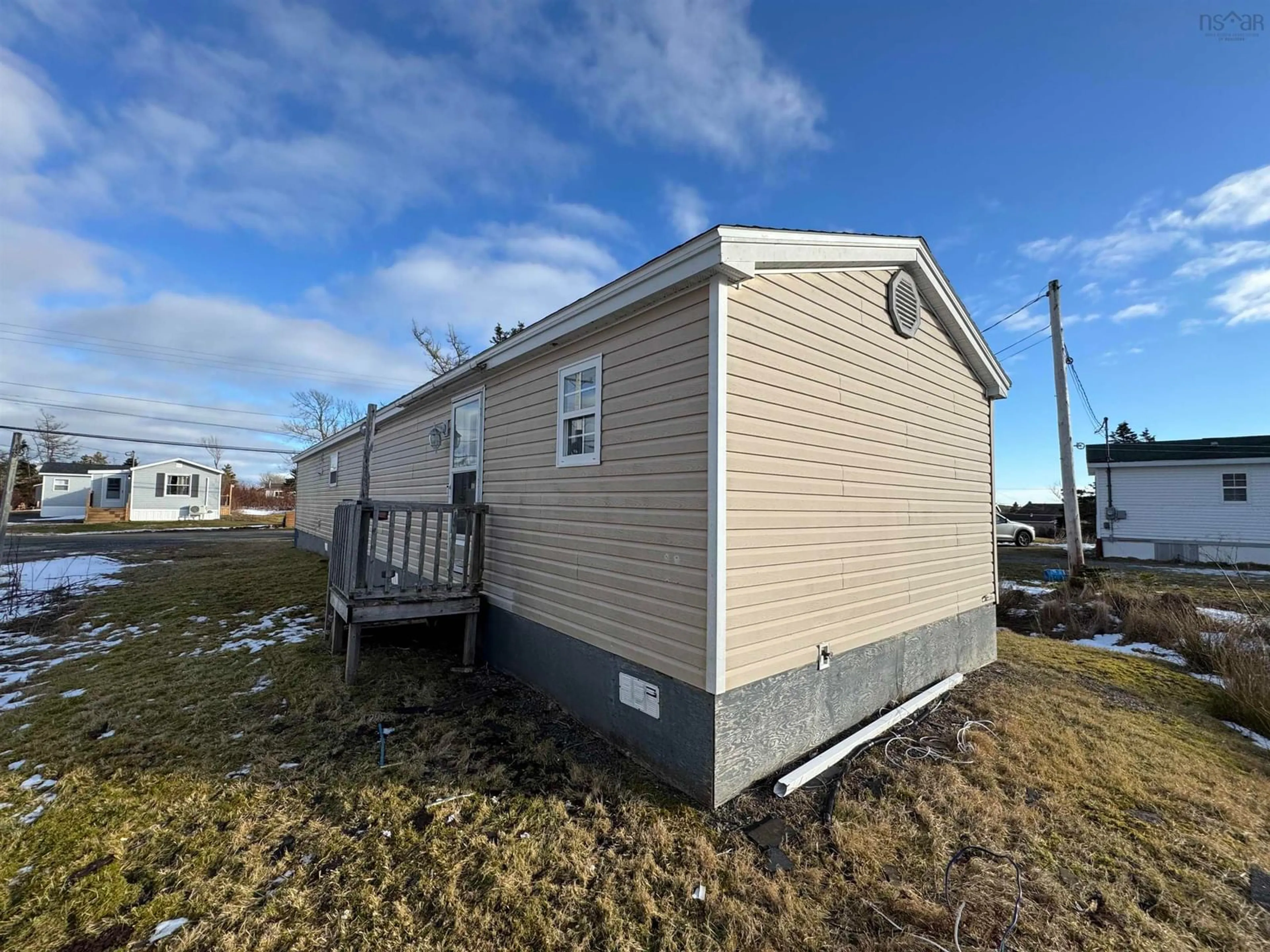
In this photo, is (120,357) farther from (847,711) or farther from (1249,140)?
(1249,140)

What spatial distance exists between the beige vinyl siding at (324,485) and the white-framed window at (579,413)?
7368 mm

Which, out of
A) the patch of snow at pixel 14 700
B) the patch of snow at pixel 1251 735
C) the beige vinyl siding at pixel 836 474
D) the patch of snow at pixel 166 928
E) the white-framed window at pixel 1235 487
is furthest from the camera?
the white-framed window at pixel 1235 487

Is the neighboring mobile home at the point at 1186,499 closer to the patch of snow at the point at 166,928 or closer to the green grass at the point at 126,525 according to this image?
the patch of snow at the point at 166,928

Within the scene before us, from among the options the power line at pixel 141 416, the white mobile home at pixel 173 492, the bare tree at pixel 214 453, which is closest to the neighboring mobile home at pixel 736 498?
the power line at pixel 141 416

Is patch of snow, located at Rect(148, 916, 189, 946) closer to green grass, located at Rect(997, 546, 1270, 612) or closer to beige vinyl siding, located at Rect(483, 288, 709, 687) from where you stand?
beige vinyl siding, located at Rect(483, 288, 709, 687)

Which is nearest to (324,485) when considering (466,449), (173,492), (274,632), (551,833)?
(274,632)

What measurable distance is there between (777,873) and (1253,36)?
361 inches

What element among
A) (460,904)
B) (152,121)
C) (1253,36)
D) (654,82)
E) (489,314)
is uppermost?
(489,314)

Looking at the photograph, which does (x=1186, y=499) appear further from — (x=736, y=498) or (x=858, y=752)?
(x=736, y=498)

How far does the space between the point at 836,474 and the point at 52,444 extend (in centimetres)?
5547

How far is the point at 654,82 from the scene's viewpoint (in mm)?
6566

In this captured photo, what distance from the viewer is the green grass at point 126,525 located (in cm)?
2188

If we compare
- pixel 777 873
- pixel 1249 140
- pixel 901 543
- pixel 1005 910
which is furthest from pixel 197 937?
pixel 1249 140

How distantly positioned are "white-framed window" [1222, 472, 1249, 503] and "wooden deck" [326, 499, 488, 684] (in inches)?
850
